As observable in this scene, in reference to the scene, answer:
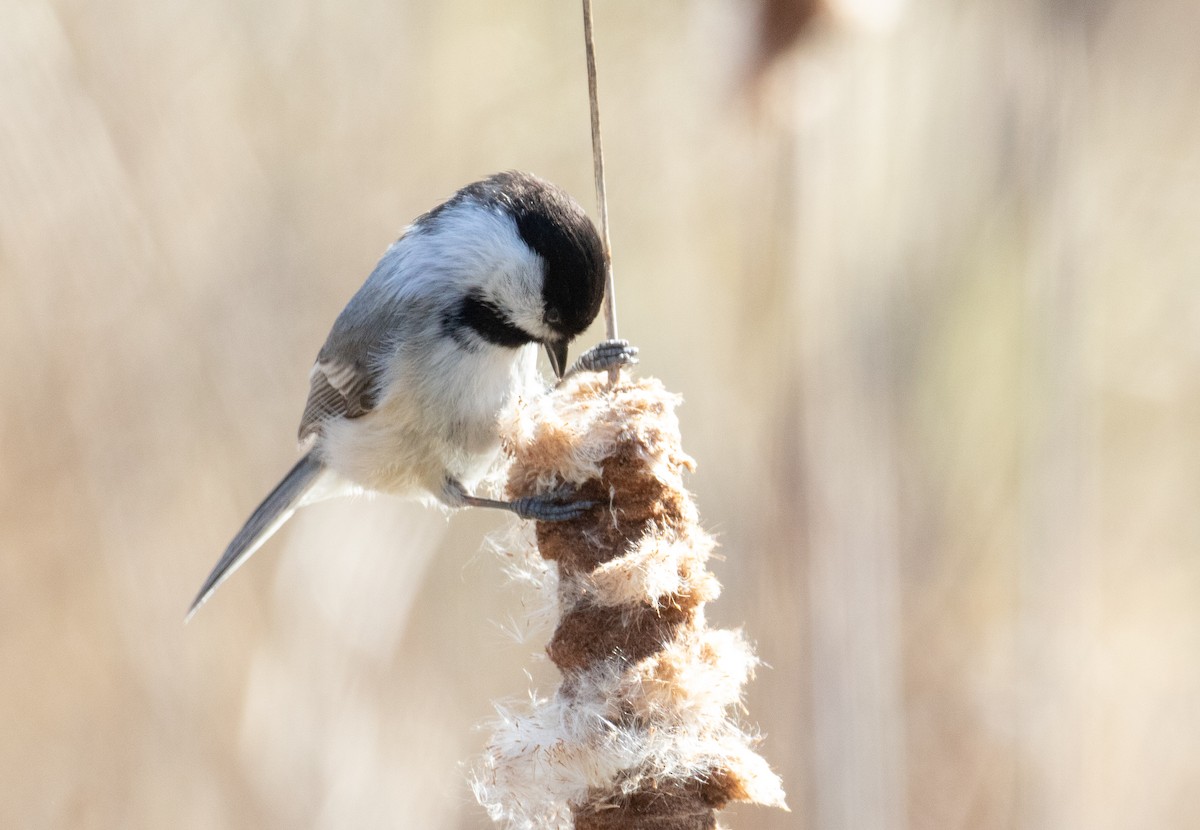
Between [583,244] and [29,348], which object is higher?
[583,244]

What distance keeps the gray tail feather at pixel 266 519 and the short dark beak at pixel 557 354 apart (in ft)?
2.36

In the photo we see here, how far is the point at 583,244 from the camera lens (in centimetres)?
167

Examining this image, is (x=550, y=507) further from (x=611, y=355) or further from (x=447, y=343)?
(x=447, y=343)

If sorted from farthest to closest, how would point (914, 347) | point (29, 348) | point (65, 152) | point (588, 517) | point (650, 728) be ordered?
point (29, 348)
point (65, 152)
point (914, 347)
point (588, 517)
point (650, 728)

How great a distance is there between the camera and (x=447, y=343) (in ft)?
6.43

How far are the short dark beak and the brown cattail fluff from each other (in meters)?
0.67

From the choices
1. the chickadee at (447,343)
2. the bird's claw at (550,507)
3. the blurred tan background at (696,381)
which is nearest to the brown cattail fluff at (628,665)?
the bird's claw at (550,507)

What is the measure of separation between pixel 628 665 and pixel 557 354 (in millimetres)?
941

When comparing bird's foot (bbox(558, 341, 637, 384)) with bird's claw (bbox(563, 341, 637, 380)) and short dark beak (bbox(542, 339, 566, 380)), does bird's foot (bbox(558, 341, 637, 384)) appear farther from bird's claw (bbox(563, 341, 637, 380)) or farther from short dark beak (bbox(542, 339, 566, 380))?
short dark beak (bbox(542, 339, 566, 380))

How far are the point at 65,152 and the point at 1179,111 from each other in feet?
8.38

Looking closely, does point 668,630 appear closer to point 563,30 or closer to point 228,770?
point 228,770

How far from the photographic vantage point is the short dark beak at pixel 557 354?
5.98 feet

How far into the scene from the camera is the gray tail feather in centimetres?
219

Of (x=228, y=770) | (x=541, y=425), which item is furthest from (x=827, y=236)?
(x=228, y=770)
